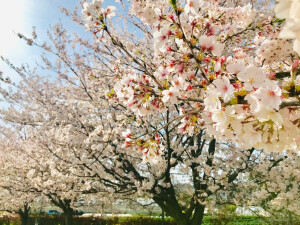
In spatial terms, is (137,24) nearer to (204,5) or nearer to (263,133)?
(204,5)

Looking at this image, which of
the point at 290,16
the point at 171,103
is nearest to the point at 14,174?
the point at 171,103

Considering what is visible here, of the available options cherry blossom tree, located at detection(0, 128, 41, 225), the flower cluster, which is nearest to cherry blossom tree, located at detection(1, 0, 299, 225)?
the flower cluster

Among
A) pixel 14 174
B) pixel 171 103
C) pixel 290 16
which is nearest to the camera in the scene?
pixel 290 16

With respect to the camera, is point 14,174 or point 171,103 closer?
point 171,103

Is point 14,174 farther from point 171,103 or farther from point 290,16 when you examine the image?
point 290,16

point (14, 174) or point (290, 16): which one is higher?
point (290, 16)

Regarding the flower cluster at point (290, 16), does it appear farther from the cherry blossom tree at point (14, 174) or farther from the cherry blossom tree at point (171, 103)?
the cherry blossom tree at point (14, 174)

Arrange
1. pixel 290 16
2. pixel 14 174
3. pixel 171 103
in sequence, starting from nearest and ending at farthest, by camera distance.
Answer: pixel 290 16 < pixel 171 103 < pixel 14 174

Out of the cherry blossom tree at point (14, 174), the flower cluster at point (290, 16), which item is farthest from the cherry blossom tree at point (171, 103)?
the cherry blossom tree at point (14, 174)

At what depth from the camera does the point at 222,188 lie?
22.4ft

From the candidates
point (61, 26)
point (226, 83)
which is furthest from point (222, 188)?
point (61, 26)

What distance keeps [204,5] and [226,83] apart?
3.17 feet

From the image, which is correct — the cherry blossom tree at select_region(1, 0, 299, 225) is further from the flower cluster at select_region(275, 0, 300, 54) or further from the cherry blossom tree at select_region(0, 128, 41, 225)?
the cherry blossom tree at select_region(0, 128, 41, 225)

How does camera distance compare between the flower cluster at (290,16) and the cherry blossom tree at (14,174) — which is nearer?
the flower cluster at (290,16)
